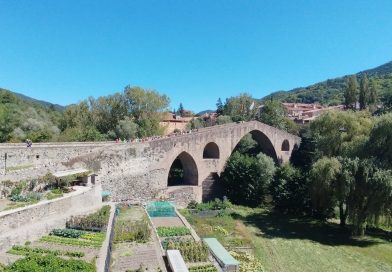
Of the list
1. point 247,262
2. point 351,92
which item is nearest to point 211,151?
point 247,262

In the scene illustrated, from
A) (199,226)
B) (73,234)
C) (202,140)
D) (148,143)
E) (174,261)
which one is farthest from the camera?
(202,140)

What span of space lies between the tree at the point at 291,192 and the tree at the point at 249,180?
1.48m

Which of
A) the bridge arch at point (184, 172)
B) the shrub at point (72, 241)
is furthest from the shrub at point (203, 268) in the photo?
the bridge arch at point (184, 172)

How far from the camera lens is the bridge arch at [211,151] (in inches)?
1548

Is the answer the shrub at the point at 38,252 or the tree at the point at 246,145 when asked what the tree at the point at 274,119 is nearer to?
the tree at the point at 246,145

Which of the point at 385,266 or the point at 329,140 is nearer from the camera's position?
the point at 385,266

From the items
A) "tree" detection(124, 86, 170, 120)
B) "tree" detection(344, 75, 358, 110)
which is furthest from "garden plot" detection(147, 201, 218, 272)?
"tree" detection(344, 75, 358, 110)

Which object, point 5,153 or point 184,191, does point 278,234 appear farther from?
point 5,153

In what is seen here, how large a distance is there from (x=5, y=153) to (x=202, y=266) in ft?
49.8

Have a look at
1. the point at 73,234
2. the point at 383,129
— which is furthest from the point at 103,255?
the point at 383,129

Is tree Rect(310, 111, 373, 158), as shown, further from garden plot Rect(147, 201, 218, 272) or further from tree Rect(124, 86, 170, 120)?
tree Rect(124, 86, 170, 120)

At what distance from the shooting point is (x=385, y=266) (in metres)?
20.9

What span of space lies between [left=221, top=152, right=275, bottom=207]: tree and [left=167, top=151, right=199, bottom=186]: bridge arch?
3.31 m

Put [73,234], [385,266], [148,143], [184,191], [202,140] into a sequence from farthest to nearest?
[202,140] → [184,191] → [148,143] → [385,266] → [73,234]
